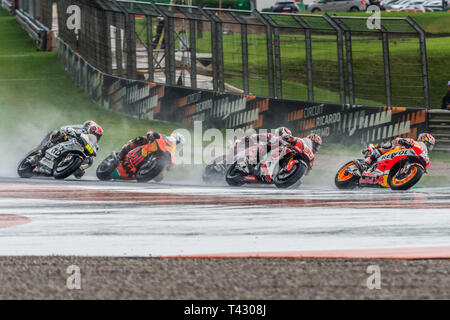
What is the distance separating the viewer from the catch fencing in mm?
17281

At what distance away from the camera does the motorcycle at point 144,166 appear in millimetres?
13609

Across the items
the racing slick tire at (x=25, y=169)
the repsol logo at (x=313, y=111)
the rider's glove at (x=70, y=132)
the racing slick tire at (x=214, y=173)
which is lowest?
the racing slick tire at (x=214, y=173)

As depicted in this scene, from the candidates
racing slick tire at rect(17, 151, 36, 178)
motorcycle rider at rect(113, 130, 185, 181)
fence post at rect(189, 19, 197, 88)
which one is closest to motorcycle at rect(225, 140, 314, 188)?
motorcycle rider at rect(113, 130, 185, 181)

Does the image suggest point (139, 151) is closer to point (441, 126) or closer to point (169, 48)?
point (441, 126)

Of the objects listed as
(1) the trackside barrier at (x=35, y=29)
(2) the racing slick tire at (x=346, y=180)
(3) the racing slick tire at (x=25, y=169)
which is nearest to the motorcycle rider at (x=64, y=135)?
(3) the racing slick tire at (x=25, y=169)

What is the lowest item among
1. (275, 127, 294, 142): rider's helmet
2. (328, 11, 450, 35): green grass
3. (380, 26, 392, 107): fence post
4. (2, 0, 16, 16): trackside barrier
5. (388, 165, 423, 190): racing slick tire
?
(388, 165, 423, 190): racing slick tire

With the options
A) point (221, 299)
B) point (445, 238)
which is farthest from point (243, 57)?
point (221, 299)

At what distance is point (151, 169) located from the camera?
13602 millimetres

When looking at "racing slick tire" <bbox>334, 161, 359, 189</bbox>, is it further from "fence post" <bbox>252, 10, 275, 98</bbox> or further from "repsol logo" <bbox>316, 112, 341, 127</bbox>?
"fence post" <bbox>252, 10, 275, 98</bbox>

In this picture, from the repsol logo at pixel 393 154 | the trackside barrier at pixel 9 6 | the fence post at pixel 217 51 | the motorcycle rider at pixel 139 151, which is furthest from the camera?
the trackside barrier at pixel 9 6

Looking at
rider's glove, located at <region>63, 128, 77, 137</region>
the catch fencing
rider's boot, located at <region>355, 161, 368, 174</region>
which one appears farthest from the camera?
the catch fencing

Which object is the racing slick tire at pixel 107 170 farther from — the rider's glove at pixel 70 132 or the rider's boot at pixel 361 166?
the rider's boot at pixel 361 166

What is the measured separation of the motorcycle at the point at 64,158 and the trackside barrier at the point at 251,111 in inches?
209

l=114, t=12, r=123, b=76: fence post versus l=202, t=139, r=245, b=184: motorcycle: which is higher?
l=114, t=12, r=123, b=76: fence post
